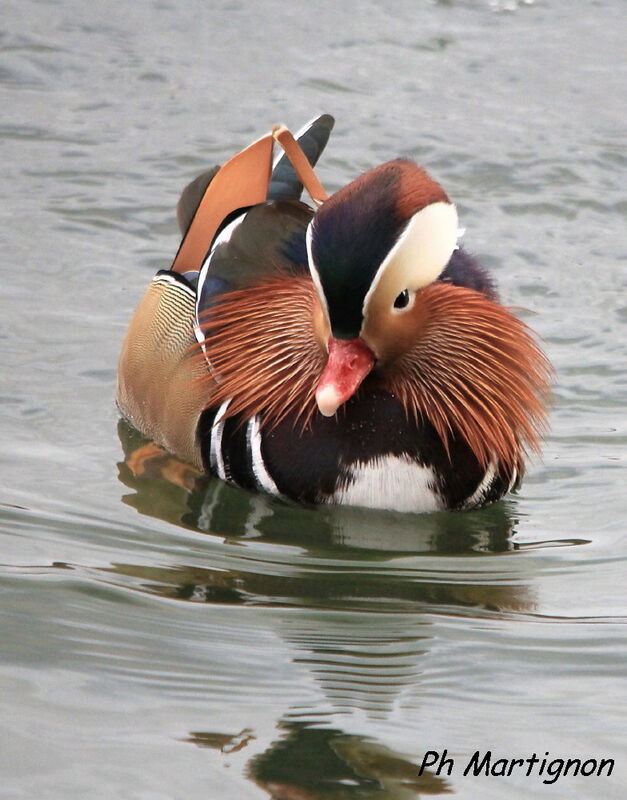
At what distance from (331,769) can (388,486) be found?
160 centimetres

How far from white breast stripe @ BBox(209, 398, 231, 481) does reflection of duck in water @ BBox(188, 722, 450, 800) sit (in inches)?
70.3

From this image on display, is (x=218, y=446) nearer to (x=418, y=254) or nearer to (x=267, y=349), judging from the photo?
(x=267, y=349)

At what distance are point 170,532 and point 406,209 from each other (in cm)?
139

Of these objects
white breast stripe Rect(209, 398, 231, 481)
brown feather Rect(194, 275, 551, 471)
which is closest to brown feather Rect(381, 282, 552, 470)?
brown feather Rect(194, 275, 551, 471)

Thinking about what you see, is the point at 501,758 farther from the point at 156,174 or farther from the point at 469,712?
the point at 156,174

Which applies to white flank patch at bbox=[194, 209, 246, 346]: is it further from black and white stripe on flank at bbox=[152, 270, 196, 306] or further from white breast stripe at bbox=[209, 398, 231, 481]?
white breast stripe at bbox=[209, 398, 231, 481]

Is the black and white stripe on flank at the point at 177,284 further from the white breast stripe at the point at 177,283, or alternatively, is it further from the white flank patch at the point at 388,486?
the white flank patch at the point at 388,486

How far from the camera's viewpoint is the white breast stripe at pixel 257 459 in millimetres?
5000

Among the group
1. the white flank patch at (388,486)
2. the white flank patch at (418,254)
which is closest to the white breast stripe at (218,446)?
the white flank patch at (388,486)

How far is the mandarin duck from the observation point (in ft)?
14.5

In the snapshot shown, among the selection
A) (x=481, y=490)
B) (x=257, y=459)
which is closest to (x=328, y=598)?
(x=257, y=459)

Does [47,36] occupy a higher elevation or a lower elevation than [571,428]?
higher

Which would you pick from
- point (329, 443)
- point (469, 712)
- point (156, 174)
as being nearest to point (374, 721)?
point (469, 712)

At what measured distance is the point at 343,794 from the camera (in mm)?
3242
